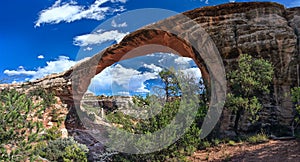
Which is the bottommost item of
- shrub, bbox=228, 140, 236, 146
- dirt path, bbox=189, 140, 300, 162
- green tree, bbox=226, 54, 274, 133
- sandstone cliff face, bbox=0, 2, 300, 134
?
dirt path, bbox=189, 140, 300, 162

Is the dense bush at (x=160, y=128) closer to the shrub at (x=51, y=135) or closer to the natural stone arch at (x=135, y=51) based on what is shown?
the shrub at (x=51, y=135)

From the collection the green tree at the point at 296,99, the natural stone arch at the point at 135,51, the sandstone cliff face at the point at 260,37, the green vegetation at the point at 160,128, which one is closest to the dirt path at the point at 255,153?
the green tree at the point at 296,99

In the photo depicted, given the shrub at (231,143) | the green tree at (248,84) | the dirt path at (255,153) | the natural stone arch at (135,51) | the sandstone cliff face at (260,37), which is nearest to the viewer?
the dirt path at (255,153)

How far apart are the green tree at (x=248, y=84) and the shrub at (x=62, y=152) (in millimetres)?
5543

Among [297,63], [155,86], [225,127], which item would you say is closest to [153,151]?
[155,86]

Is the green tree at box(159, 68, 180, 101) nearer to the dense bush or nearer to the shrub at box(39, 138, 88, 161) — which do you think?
the dense bush

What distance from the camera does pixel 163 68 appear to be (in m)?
9.69

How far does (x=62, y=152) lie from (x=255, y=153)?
639cm

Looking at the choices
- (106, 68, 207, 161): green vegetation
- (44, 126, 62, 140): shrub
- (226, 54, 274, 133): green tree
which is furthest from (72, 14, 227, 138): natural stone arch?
(44, 126, 62, 140): shrub

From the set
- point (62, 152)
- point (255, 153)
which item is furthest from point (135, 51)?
point (255, 153)

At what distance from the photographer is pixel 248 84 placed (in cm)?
871

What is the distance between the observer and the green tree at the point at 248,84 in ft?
28.0

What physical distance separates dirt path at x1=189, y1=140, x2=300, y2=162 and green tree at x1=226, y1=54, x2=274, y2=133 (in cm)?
131

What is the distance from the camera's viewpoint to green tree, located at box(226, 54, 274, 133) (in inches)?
336
